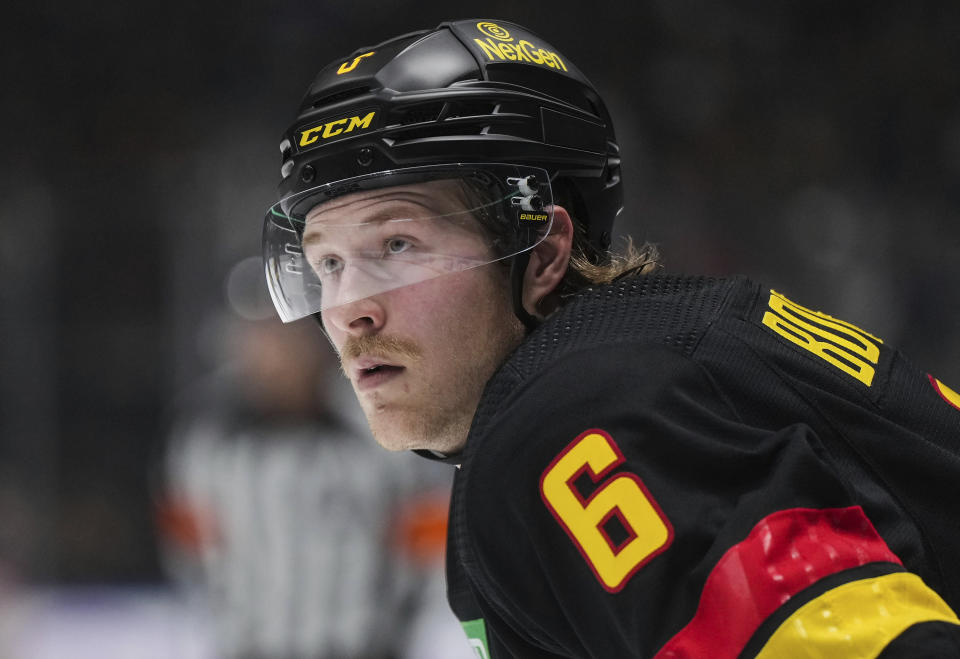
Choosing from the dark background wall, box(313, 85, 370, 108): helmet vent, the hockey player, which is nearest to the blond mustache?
the hockey player

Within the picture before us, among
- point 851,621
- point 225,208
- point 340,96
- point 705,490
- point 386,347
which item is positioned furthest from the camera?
point 225,208

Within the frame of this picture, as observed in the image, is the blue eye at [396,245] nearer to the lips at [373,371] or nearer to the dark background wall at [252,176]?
the lips at [373,371]

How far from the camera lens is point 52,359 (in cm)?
457

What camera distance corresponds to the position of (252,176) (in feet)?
15.7

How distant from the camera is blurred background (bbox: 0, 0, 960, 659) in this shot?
4344 mm

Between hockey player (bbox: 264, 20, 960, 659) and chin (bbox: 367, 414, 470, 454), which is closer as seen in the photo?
hockey player (bbox: 264, 20, 960, 659)

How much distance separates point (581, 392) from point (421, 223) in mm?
485

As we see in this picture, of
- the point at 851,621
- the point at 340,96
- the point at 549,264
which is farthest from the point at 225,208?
the point at 851,621

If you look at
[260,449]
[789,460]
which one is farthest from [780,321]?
[260,449]

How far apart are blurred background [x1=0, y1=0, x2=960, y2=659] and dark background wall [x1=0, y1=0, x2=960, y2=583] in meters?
0.01

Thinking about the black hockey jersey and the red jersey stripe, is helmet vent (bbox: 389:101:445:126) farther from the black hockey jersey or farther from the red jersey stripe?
the red jersey stripe

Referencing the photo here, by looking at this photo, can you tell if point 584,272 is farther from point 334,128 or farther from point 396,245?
point 334,128

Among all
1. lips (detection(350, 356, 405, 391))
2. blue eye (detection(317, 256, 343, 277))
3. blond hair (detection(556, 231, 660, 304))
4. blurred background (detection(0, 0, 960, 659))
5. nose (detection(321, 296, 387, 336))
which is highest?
blue eye (detection(317, 256, 343, 277))

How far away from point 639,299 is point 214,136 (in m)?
4.33
